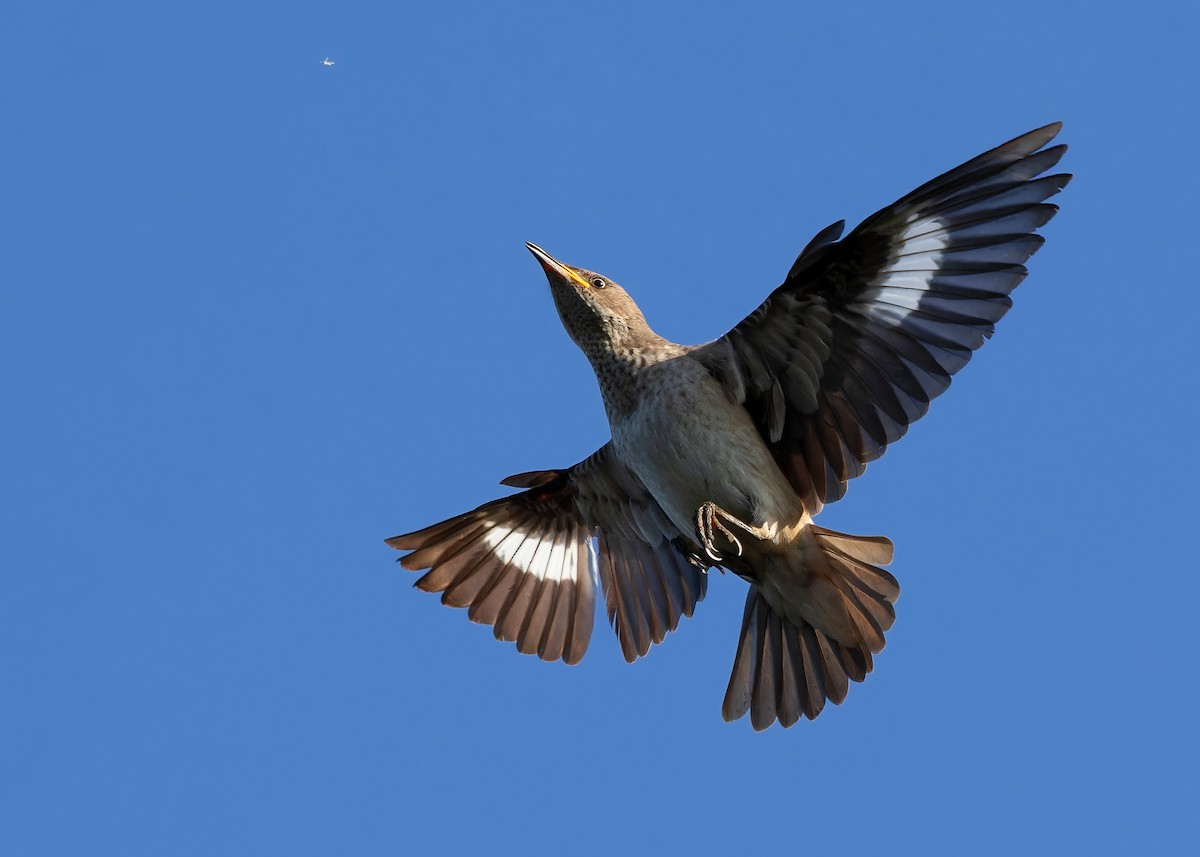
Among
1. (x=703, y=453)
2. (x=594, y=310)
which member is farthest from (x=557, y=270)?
(x=703, y=453)

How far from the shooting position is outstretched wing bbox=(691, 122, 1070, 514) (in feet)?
21.0

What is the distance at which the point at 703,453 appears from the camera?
7.11m

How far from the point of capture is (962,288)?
21.5 feet

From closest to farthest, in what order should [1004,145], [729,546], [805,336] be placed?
[1004,145], [805,336], [729,546]

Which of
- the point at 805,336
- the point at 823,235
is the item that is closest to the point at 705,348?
the point at 805,336

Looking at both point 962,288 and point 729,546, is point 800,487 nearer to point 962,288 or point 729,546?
point 729,546

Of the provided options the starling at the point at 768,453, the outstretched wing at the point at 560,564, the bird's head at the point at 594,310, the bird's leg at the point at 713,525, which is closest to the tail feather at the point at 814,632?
the starling at the point at 768,453

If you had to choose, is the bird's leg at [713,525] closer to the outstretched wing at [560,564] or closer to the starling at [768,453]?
the starling at [768,453]

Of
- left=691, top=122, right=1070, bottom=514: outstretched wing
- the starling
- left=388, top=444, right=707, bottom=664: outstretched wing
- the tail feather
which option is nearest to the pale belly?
the starling

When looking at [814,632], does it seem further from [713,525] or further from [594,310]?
[594,310]

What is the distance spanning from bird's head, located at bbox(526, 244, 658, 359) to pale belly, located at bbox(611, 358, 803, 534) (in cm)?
54

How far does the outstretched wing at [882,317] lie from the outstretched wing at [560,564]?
1.44 metres

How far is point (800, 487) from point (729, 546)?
503 mm

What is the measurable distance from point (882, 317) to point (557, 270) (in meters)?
2.08
